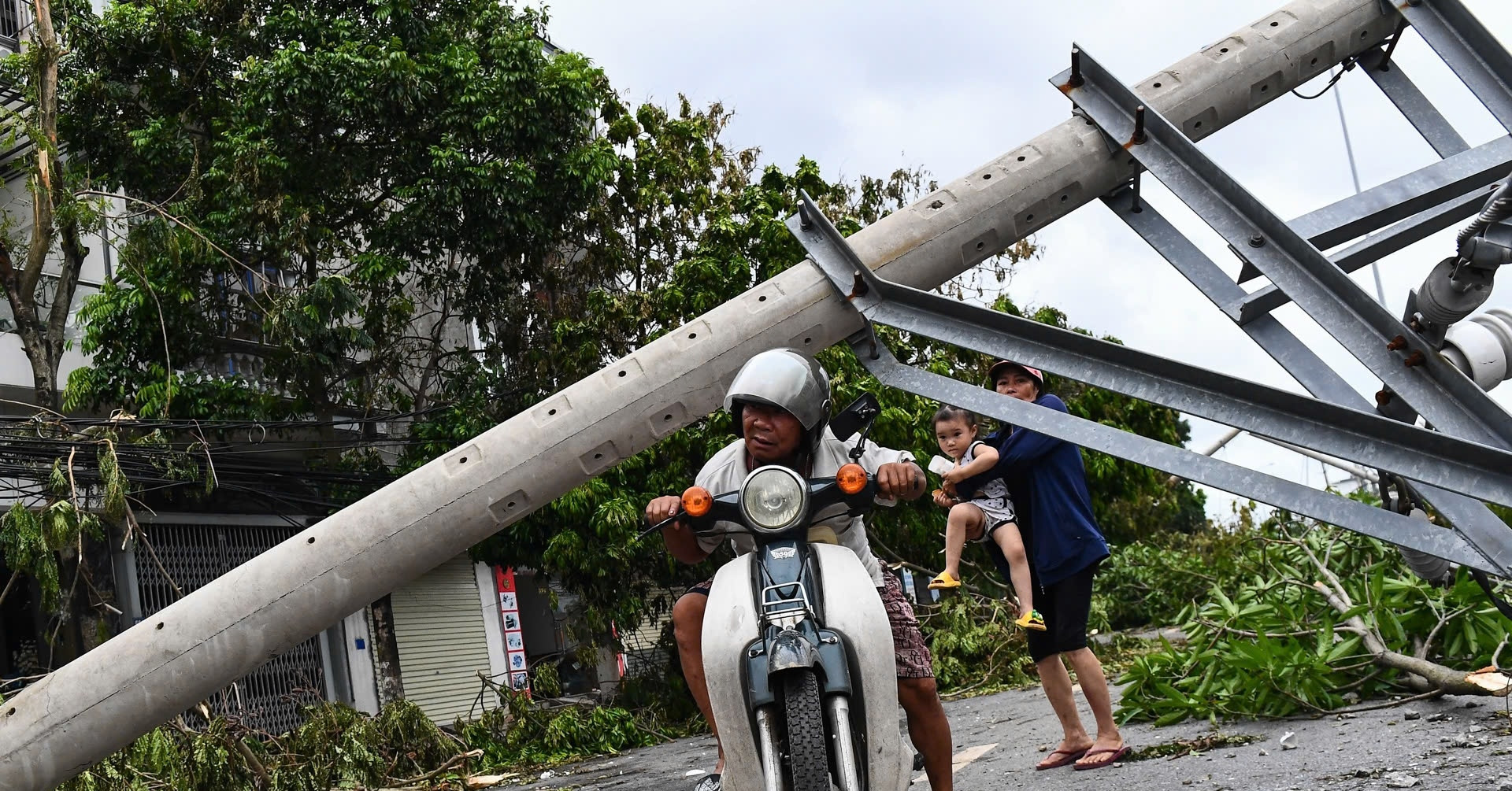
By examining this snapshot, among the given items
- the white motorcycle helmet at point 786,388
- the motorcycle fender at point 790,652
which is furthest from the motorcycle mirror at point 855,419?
the motorcycle fender at point 790,652

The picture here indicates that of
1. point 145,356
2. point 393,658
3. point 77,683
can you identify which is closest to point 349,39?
point 145,356

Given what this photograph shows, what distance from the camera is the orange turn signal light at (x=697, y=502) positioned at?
10.4ft

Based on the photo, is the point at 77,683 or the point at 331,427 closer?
the point at 77,683

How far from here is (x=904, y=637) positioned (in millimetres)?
3479

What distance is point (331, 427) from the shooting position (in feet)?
47.4

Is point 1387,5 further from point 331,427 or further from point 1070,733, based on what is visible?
point 331,427

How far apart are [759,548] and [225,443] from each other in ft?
36.0

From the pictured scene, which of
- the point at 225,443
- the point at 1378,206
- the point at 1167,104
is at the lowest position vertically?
the point at 1378,206

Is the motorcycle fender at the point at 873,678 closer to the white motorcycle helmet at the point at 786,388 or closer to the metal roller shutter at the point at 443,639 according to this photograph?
the white motorcycle helmet at the point at 786,388

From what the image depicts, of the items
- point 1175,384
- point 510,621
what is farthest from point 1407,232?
point 510,621

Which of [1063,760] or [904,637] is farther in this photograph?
[1063,760]

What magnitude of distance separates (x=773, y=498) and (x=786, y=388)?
1.22ft

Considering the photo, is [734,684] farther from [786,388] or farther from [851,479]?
[786,388]

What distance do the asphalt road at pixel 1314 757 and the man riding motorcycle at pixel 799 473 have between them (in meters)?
1.14
